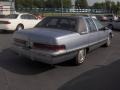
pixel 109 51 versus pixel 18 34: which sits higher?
pixel 18 34

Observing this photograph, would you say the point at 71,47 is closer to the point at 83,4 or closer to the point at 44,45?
the point at 44,45

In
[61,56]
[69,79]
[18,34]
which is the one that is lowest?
[69,79]

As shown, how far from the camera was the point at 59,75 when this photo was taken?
7105 millimetres

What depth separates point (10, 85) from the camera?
6109mm

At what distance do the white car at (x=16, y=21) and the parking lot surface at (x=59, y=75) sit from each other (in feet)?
26.8

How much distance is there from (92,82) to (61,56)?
4.16ft

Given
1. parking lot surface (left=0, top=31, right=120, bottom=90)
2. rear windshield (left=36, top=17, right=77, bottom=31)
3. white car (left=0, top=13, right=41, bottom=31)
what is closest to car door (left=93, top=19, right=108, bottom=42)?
parking lot surface (left=0, top=31, right=120, bottom=90)

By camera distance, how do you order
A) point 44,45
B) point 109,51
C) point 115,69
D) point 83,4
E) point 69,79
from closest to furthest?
point 69,79 < point 44,45 < point 115,69 < point 109,51 < point 83,4

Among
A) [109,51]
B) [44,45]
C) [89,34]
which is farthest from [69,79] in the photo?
[109,51]

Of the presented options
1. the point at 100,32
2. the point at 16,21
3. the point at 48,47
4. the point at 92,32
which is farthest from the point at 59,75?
the point at 16,21

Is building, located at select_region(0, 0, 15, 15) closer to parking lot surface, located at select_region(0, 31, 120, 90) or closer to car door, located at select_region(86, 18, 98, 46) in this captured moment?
car door, located at select_region(86, 18, 98, 46)

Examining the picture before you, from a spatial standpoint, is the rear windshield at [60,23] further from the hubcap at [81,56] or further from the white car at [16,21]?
the white car at [16,21]

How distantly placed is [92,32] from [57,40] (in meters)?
2.34

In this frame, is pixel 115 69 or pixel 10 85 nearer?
pixel 10 85
